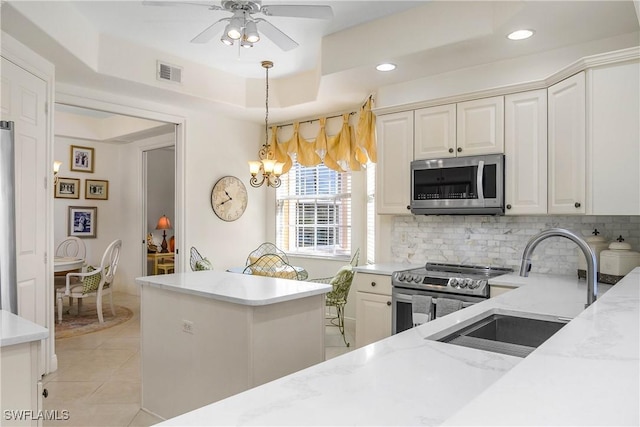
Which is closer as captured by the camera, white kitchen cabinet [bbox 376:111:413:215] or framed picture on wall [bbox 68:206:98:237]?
white kitchen cabinet [bbox 376:111:413:215]

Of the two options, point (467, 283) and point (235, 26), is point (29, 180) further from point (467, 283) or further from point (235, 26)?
point (467, 283)

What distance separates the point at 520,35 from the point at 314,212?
322cm

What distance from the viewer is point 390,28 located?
3416 millimetres

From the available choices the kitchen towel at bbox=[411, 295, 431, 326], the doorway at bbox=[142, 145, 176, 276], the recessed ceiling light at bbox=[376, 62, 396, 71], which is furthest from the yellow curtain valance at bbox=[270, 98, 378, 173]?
the doorway at bbox=[142, 145, 176, 276]

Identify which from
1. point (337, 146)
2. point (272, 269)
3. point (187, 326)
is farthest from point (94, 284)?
point (187, 326)

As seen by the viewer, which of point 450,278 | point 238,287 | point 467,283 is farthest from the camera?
point 450,278

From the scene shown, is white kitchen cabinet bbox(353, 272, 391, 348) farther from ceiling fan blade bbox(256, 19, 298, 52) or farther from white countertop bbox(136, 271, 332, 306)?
ceiling fan blade bbox(256, 19, 298, 52)

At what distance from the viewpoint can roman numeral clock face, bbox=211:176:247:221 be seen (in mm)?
5441

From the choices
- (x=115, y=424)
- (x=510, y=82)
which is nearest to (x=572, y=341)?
(x=115, y=424)

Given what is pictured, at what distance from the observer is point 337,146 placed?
16.8ft

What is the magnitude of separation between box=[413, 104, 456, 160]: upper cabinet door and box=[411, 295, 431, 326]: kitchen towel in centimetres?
121

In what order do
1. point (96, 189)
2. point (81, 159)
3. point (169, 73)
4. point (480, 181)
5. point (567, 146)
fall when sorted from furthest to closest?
1. point (96, 189)
2. point (81, 159)
3. point (169, 73)
4. point (480, 181)
5. point (567, 146)

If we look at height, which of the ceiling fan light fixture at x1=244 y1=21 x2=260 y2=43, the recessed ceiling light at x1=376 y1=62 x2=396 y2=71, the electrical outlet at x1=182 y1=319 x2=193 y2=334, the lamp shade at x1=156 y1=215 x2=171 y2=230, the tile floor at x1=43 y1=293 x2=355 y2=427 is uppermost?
the recessed ceiling light at x1=376 y1=62 x2=396 y2=71

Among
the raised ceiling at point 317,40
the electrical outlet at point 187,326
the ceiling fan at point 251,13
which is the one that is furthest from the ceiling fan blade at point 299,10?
the electrical outlet at point 187,326
